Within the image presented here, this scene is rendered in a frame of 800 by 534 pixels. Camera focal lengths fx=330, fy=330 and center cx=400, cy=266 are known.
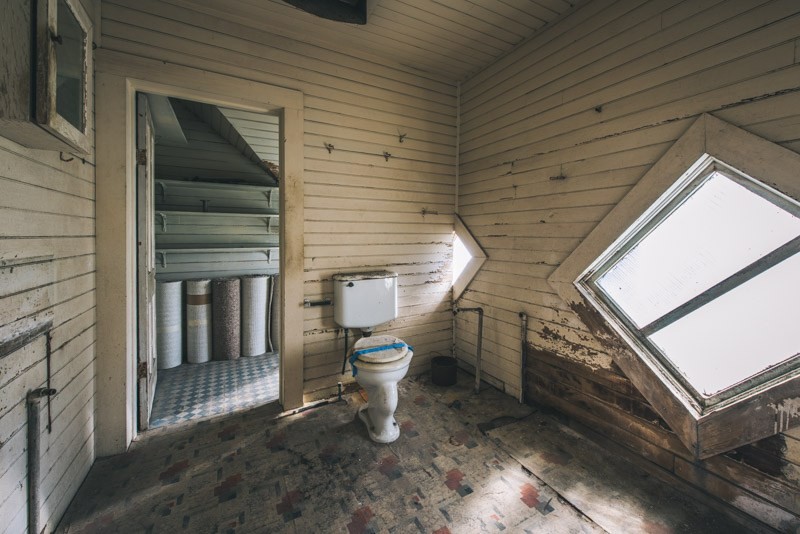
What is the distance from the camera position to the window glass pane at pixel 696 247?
1.50 metres

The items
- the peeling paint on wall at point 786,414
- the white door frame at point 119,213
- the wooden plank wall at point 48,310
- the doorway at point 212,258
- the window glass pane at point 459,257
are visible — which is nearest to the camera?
the wooden plank wall at point 48,310

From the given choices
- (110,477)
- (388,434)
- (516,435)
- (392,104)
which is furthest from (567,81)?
(110,477)

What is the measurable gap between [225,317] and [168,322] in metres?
0.48

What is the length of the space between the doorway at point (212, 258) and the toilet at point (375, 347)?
3.11 ft

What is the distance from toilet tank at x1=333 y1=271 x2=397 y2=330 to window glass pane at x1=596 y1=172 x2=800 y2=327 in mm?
1496

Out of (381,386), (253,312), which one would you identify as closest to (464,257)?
(381,386)

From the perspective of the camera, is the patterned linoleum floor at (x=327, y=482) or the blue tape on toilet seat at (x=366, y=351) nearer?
the patterned linoleum floor at (x=327, y=482)

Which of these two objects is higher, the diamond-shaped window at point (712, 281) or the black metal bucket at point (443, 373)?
the diamond-shaped window at point (712, 281)

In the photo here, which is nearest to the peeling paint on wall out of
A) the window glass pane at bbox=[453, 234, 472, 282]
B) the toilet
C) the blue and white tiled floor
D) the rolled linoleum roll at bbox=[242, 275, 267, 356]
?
the toilet

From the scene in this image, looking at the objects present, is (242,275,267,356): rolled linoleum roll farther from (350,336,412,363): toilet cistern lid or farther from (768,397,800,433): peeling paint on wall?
(768,397,800,433): peeling paint on wall

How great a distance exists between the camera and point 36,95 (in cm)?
99

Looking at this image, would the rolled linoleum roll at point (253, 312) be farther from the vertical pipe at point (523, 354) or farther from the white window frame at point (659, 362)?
the white window frame at point (659, 362)

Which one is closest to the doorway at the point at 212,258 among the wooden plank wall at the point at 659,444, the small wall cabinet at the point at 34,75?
the small wall cabinet at the point at 34,75

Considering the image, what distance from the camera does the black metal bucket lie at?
9.39 ft
